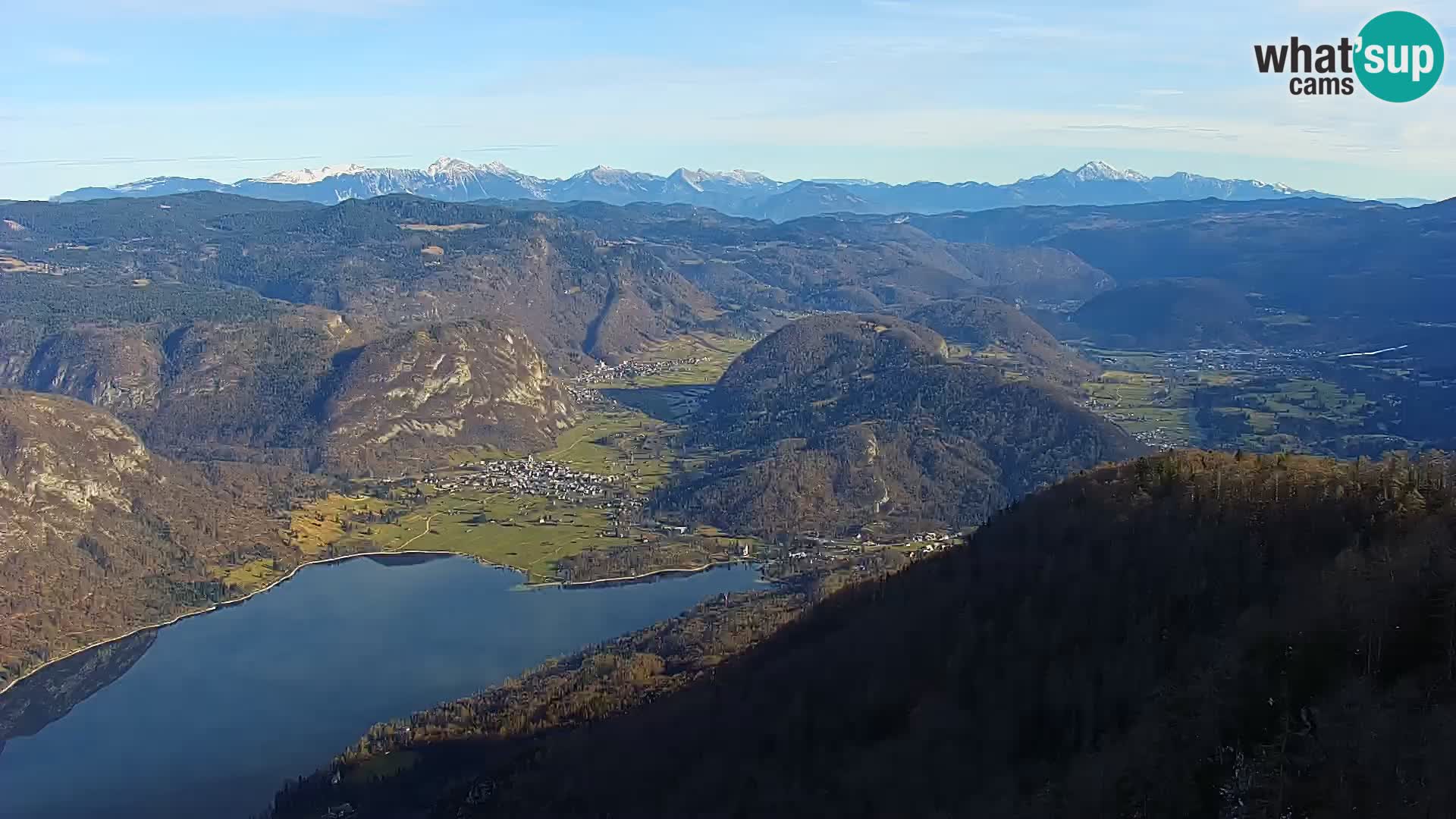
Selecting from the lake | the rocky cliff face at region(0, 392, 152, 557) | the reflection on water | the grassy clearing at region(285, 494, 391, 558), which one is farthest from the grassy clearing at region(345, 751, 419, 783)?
the rocky cliff face at region(0, 392, 152, 557)

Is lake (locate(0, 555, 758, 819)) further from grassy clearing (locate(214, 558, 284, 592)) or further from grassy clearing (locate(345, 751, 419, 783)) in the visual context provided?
grassy clearing (locate(345, 751, 419, 783))

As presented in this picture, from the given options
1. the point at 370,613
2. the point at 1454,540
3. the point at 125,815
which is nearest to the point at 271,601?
the point at 370,613

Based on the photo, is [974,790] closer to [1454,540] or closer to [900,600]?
[1454,540]

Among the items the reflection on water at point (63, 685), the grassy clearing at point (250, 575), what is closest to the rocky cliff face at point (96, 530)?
the grassy clearing at point (250, 575)

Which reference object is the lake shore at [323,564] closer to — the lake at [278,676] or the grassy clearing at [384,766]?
the lake at [278,676]

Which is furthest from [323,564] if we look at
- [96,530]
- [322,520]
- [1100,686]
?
[1100,686]

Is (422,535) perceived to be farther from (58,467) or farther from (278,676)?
(278,676)

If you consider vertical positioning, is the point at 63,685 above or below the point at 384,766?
below
